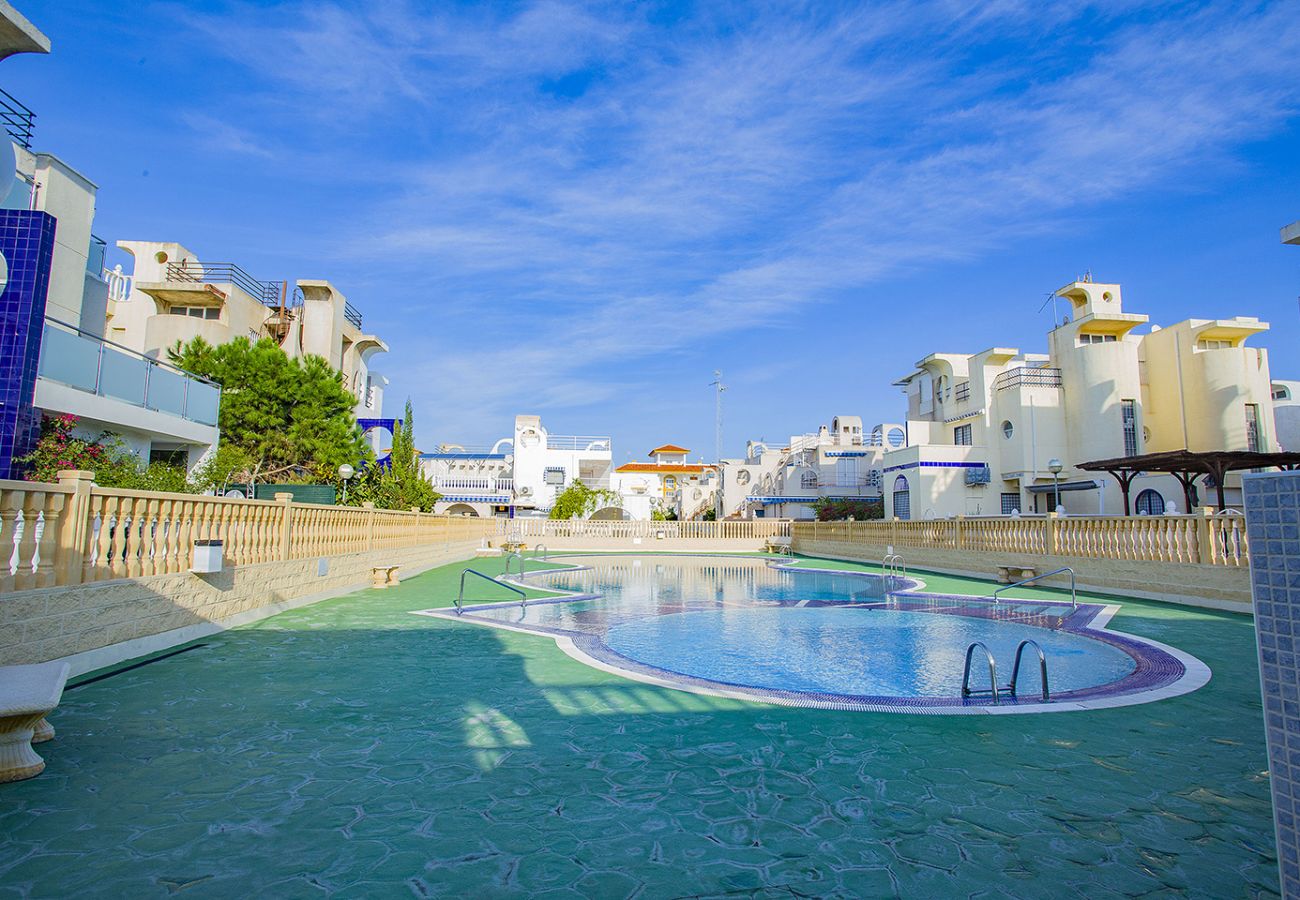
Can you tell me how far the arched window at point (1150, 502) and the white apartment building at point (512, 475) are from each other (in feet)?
111

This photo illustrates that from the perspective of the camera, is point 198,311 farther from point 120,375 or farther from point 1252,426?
point 1252,426

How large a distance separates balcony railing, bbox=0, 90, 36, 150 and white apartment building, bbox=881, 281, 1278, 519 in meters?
33.6

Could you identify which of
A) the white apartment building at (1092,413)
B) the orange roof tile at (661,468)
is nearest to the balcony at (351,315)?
the white apartment building at (1092,413)

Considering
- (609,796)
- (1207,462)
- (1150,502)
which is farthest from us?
(1150,502)

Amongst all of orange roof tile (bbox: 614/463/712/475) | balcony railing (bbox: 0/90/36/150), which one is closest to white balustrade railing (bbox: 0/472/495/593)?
balcony railing (bbox: 0/90/36/150)

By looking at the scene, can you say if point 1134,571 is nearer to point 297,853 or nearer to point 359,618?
point 359,618

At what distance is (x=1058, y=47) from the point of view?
46.9 ft

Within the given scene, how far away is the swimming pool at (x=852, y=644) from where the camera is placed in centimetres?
639

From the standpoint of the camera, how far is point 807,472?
153 feet

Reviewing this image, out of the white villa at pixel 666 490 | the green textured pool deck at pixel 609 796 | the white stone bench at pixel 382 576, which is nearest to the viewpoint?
the green textured pool deck at pixel 609 796

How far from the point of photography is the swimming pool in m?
6.39

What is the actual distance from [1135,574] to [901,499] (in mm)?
21983

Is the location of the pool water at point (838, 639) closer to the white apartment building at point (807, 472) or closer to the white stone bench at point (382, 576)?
the white stone bench at point (382, 576)

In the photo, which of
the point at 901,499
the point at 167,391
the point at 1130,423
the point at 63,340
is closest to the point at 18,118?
the point at 63,340
